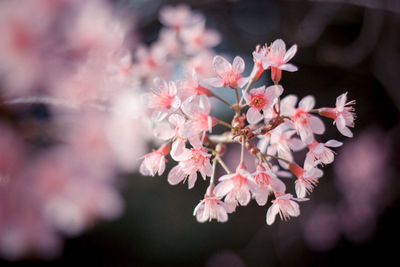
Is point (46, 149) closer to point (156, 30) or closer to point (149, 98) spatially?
point (156, 30)

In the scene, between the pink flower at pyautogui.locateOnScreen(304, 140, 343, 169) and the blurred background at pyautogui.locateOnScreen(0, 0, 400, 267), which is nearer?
the pink flower at pyautogui.locateOnScreen(304, 140, 343, 169)

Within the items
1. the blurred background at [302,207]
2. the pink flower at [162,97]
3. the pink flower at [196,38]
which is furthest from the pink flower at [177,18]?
the blurred background at [302,207]

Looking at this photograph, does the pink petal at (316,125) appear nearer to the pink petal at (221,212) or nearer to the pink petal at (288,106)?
the pink petal at (288,106)

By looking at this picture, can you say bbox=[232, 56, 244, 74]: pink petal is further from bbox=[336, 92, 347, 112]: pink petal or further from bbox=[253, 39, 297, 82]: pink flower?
bbox=[336, 92, 347, 112]: pink petal

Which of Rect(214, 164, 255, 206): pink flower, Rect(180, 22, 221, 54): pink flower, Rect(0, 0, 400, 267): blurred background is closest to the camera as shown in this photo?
Rect(214, 164, 255, 206): pink flower

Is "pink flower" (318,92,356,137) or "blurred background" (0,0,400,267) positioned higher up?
"pink flower" (318,92,356,137)

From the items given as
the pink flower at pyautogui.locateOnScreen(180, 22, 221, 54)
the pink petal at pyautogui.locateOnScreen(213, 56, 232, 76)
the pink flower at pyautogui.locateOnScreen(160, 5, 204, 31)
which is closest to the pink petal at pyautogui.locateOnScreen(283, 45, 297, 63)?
the pink petal at pyautogui.locateOnScreen(213, 56, 232, 76)
